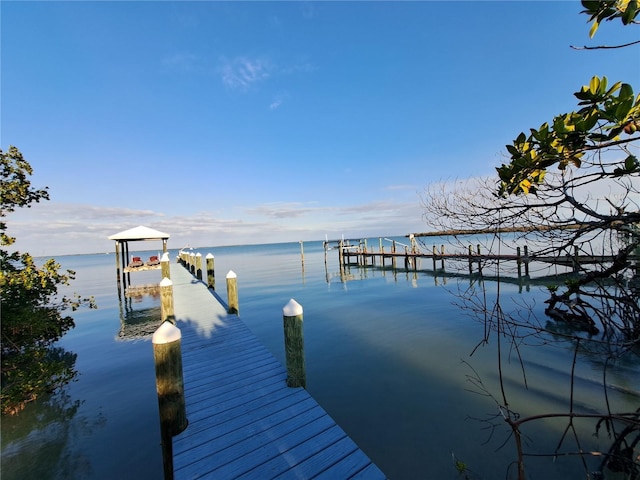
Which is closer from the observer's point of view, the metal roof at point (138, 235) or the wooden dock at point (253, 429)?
the wooden dock at point (253, 429)

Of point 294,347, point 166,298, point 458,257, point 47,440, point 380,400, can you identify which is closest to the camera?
point 458,257

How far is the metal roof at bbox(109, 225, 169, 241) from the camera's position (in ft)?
54.9

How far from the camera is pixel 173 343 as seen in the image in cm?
369

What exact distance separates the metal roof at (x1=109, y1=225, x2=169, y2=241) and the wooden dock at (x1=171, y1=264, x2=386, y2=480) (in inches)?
545

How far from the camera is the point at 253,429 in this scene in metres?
3.71

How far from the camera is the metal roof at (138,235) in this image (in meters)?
16.7

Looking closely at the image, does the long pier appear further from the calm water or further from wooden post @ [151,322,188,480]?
wooden post @ [151,322,188,480]

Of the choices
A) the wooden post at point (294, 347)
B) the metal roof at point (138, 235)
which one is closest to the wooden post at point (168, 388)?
the wooden post at point (294, 347)

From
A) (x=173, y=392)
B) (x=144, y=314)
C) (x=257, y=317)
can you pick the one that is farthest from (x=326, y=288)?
(x=173, y=392)

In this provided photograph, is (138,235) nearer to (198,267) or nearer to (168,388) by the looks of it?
(198,267)

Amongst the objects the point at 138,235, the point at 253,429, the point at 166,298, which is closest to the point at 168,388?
the point at 253,429

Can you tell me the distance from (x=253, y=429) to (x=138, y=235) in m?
16.9

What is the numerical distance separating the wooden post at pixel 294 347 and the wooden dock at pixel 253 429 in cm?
17

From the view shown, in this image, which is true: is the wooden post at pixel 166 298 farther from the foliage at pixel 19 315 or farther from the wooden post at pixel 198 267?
the wooden post at pixel 198 267
